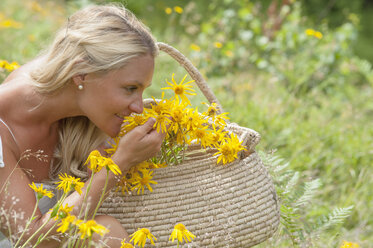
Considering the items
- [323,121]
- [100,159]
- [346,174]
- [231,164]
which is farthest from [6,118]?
[323,121]

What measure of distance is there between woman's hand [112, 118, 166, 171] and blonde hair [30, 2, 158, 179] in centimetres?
21

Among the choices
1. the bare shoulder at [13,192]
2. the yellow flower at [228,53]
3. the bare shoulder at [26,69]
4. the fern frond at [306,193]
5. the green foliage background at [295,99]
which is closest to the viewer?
the bare shoulder at [13,192]

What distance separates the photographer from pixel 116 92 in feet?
6.14

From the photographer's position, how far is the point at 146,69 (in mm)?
1902

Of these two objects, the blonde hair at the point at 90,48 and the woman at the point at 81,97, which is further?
the blonde hair at the point at 90,48

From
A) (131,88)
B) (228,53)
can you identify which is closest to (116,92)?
(131,88)

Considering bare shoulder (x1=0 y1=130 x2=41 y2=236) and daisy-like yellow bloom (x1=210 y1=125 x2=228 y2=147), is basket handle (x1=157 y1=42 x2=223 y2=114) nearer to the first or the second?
daisy-like yellow bloom (x1=210 y1=125 x2=228 y2=147)

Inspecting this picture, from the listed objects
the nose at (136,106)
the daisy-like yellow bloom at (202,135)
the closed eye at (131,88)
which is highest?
the closed eye at (131,88)

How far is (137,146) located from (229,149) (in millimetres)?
362

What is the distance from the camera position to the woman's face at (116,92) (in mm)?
1869

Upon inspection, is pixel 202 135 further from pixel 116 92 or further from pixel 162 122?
pixel 116 92

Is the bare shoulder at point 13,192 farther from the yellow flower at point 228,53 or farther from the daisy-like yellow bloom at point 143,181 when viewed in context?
the yellow flower at point 228,53

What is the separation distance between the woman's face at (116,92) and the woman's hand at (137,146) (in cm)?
14

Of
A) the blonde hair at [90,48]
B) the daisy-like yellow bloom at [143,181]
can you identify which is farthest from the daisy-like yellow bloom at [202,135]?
the blonde hair at [90,48]
